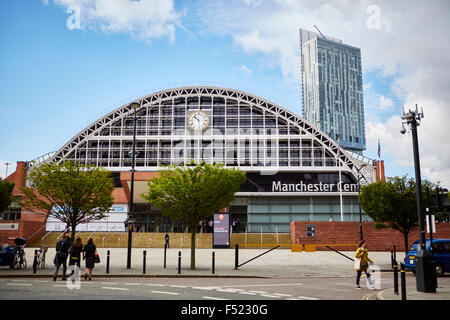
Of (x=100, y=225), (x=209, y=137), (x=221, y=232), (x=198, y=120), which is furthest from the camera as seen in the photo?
(x=198, y=120)

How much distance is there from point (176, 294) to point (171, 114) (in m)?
54.6

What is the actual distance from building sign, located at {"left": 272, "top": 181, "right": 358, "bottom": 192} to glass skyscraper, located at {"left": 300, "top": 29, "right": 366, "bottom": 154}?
397ft

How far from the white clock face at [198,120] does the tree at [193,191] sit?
40.9m

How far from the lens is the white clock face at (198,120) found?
62.0m

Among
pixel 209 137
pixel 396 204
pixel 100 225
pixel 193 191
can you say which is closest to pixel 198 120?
pixel 209 137

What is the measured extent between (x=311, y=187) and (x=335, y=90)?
13338cm

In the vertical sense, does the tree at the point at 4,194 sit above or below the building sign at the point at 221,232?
above

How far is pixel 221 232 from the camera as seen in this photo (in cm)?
3628

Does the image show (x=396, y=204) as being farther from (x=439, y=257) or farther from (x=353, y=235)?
(x=353, y=235)

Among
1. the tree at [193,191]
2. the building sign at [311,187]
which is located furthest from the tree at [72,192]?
the building sign at [311,187]

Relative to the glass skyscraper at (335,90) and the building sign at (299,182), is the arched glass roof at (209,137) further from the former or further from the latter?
the glass skyscraper at (335,90)

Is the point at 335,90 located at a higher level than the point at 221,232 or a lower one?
higher

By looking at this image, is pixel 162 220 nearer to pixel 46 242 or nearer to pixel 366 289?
pixel 46 242
